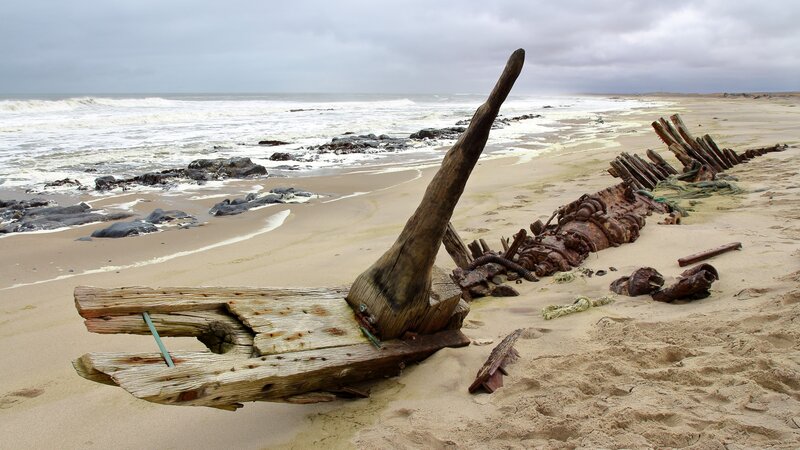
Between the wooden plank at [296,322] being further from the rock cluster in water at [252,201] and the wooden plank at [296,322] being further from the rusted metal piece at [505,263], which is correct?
the rock cluster in water at [252,201]

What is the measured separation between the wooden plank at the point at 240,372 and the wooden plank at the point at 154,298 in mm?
358

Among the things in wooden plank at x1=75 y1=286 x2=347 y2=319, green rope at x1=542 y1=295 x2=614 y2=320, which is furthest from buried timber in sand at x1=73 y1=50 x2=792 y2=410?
green rope at x1=542 y1=295 x2=614 y2=320

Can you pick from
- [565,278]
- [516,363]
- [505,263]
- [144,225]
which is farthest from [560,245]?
[144,225]

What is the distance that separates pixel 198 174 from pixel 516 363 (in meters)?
11.4

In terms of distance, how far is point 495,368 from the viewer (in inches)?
123

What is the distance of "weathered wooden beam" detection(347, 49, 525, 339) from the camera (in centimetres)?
317

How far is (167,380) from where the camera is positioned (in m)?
2.35

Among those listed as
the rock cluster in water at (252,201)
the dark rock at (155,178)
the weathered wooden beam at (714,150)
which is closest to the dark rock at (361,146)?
the dark rock at (155,178)

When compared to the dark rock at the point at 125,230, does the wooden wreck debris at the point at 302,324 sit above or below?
above

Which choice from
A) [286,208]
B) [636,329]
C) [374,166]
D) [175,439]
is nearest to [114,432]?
[175,439]

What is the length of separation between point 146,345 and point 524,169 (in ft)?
33.0

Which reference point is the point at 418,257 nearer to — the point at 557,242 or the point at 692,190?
the point at 557,242

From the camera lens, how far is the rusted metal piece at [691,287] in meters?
3.90

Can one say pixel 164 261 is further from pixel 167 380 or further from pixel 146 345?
pixel 167 380
